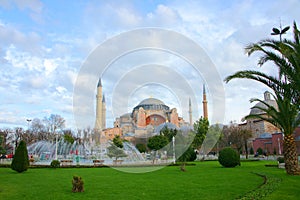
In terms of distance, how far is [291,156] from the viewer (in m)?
Answer: 12.0

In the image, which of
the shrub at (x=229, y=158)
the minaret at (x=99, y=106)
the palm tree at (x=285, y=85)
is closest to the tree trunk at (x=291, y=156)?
the palm tree at (x=285, y=85)

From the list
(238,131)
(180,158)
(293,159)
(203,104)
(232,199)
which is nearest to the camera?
(232,199)

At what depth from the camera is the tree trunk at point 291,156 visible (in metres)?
11.9

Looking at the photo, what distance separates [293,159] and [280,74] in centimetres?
389

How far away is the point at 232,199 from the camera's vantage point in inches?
273

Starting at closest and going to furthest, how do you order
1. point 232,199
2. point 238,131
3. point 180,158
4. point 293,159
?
point 232,199
point 293,159
point 180,158
point 238,131

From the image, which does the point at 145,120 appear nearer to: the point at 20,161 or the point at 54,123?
the point at 54,123

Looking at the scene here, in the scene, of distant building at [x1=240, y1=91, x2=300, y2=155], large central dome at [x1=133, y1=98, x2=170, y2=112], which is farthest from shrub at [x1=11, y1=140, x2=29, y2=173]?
large central dome at [x1=133, y1=98, x2=170, y2=112]

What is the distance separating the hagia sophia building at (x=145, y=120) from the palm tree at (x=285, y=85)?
42.6 meters

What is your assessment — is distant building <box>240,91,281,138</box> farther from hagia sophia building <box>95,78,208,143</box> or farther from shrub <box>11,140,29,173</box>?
shrub <box>11,140,29,173</box>

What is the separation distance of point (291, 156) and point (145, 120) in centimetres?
6029

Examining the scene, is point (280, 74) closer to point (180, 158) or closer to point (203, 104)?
point (180, 158)

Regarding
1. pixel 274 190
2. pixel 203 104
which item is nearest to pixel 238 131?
pixel 203 104

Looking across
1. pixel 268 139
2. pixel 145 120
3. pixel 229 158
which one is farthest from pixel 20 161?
pixel 145 120
